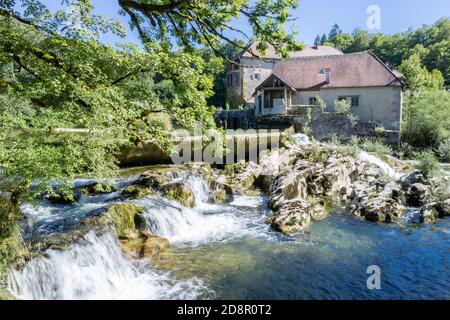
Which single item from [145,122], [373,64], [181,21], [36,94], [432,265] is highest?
[373,64]

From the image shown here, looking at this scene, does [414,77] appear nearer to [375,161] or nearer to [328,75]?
[328,75]

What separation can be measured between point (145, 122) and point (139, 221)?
4.05 m

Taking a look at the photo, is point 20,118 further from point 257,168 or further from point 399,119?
point 399,119

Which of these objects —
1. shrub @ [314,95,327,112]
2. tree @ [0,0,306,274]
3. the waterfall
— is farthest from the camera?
shrub @ [314,95,327,112]

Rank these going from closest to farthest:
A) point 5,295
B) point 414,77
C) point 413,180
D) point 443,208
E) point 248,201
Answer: point 5,295 → point 443,208 → point 248,201 → point 413,180 → point 414,77

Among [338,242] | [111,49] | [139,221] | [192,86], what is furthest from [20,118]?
[338,242]

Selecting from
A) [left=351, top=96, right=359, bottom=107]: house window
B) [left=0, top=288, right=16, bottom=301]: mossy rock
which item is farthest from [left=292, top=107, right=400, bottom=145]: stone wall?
[left=0, top=288, right=16, bottom=301]: mossy rock

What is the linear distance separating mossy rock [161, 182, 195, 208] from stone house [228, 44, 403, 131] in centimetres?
2072

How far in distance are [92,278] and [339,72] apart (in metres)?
33.2

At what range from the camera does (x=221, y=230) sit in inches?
471

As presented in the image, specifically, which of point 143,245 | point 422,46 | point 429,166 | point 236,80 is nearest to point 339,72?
point 236,80

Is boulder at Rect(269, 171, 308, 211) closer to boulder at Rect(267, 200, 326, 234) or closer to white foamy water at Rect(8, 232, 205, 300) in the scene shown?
boulder at Rect(267, 200, 326, 234)

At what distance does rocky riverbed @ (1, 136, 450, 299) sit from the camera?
774 cm

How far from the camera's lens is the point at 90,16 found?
786 centimetres
